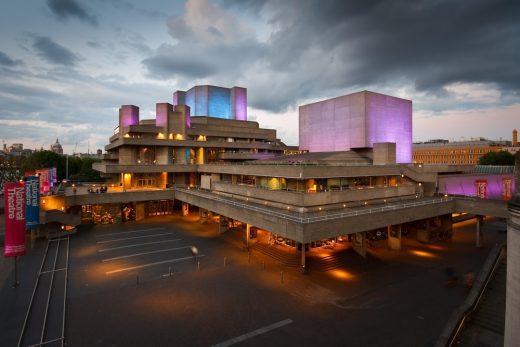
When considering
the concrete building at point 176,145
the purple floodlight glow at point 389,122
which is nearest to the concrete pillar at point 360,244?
the purple floodlight glow at point 389,122

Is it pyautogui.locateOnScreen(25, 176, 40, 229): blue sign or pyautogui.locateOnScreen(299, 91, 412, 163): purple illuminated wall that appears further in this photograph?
pyautogui.locateOnScreen(299, 91, 412, 163): purple illuminated wall

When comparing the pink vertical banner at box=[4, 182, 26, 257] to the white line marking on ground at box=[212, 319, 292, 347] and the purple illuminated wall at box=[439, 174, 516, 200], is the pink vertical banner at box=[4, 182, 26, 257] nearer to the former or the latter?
the white line marking on ground at box=[212, 319, 292, 347]

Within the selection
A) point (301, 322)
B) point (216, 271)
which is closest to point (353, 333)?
point (301, 322)

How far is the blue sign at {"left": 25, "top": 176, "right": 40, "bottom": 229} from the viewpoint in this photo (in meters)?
32.0

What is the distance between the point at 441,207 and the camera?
34688 mm

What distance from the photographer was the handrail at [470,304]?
15.9m

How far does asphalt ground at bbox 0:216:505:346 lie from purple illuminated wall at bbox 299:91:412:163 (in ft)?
90.0

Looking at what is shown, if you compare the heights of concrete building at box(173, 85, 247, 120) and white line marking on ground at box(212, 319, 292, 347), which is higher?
concrete building at box(173, 85, 247, 120)

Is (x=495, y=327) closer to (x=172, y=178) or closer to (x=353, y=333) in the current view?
(x=353, y=333)

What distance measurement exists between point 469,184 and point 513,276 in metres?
47.1

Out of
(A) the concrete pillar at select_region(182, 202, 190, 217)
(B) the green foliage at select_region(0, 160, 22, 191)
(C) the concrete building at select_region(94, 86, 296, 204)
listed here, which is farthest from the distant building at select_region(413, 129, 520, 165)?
(B) the green foliage at select_region(0, 160, 22, 191)

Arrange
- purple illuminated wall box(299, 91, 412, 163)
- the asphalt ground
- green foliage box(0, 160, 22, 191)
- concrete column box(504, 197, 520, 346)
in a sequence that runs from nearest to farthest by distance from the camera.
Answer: concrete column box(504, 197, 520, 346)
the asphalt ground
purple illuminated wall box(299, 91, 412, 163)
green foliage box(0, 160, 22, 191)

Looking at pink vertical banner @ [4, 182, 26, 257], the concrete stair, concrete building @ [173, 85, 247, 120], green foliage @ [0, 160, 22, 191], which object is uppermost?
concrete building @ [173, 85, 247, 120]

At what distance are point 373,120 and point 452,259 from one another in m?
32.3
